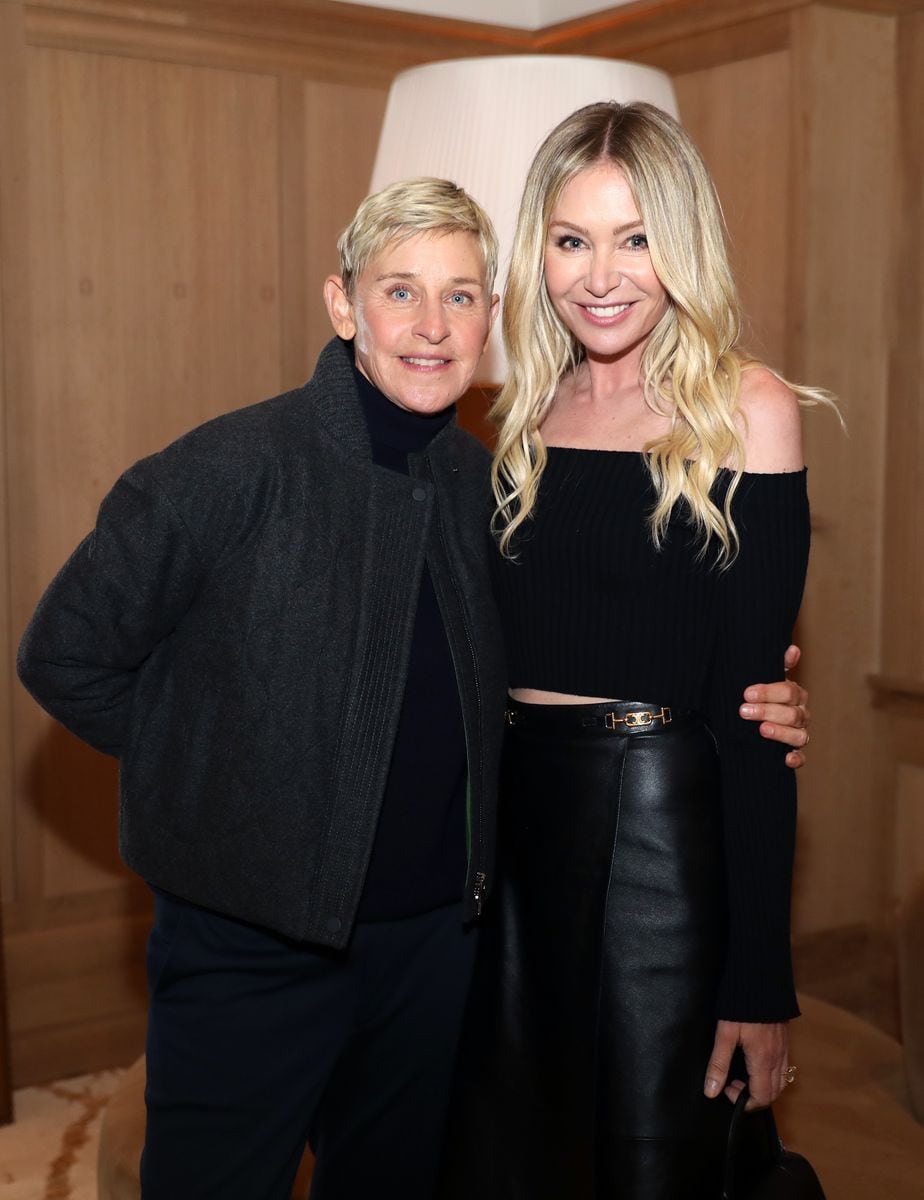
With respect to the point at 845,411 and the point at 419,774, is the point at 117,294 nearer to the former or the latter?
the point at 845,411

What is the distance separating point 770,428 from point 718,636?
26 cm

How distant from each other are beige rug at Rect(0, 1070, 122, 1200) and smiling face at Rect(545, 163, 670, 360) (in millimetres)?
2126

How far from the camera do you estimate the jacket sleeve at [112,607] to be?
1.68m

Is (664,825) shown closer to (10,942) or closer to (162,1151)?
(162,1151)

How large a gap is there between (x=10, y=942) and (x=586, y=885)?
7.02ft

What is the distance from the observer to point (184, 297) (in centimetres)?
348

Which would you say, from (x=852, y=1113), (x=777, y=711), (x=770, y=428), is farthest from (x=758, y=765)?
(x=852, y=1113)

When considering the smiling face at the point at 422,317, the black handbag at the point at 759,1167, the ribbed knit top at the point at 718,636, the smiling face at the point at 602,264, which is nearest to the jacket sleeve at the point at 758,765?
the ribbed knit top at the point at 718,636

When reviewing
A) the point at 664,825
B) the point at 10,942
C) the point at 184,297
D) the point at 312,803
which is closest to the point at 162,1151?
the point at 312,803

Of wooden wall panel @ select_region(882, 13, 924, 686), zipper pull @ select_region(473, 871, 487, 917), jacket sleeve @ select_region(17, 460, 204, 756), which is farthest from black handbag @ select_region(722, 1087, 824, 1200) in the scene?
wooden wall panel @ select_region(882, 13, 924, 686)

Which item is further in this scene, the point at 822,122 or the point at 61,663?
the point at 822,122

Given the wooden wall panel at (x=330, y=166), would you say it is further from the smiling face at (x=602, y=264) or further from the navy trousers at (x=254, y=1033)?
the navy trousers at (x=254, y=1033)

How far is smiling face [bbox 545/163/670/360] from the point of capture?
182 centimetres

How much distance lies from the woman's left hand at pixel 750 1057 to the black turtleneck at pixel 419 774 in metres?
0.38
